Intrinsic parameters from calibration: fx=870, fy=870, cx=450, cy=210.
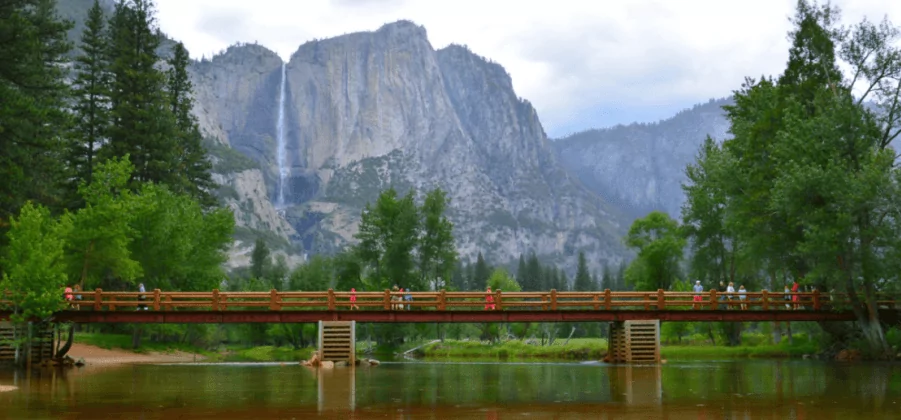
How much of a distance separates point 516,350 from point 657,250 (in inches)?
623

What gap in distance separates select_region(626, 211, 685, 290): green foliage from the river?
46.9 metres

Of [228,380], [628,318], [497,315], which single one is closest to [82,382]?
[228,380]

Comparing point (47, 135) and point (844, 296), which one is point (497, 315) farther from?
point (47, 135)

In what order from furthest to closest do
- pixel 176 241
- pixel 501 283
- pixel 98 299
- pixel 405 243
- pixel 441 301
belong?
1. pixel 501 283
2. pixel 405 243
3. pixel 176 241
4. pixel 441 301
5. pixel 98 299

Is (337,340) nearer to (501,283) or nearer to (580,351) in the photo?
(580,351)

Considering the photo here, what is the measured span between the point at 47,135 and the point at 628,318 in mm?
37197

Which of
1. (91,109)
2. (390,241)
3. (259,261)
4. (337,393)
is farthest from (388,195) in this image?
(259,261)

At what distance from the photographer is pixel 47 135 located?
179ft

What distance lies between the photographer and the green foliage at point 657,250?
78.0 m

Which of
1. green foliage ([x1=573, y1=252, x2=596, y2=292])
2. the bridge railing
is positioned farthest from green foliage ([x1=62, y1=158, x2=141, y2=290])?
green foliage ([x1=573, y1=252, x2=596, y2=292])

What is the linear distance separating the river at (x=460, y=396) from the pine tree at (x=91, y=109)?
4088 cm

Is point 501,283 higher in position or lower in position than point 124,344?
higher

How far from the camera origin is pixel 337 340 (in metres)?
44.0

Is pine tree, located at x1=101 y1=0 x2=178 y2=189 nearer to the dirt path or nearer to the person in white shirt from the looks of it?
the dirt path
